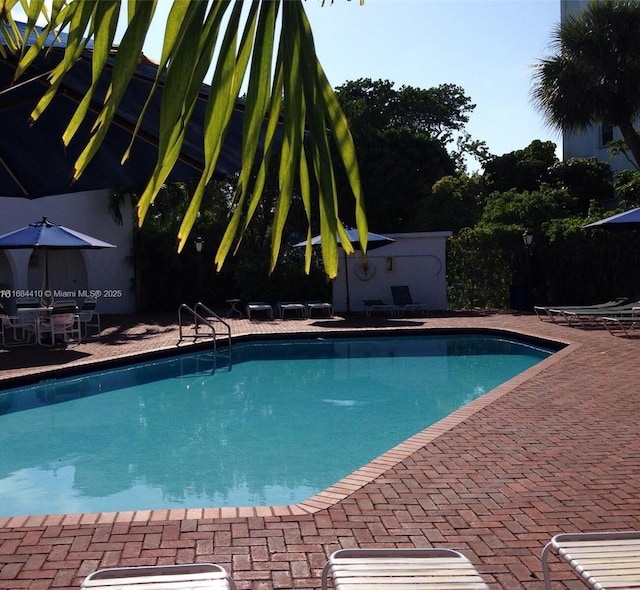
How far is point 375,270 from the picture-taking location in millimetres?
19078

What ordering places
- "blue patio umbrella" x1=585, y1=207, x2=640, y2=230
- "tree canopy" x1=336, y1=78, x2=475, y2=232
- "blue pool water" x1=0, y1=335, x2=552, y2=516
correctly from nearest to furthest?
"blue pool water" x1=0, y1=335, x2=552, y2=516, "blue patio umbrella" x1=585, y1=207, x2=640, y2=230, "tree canopy" x1=336, y1=78, x2=475, y2=232

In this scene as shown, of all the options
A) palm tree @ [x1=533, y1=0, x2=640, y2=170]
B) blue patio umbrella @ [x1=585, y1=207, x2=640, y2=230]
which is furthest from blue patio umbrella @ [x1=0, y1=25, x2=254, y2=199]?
palm tree @ [x1=533, y1=0, x2=640, y2=170]

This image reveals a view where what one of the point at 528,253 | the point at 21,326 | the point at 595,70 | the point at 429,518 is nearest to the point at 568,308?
the point at 528,253

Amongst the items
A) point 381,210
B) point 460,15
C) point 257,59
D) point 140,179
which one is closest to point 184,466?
point 140,179

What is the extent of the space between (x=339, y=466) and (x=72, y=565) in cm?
353

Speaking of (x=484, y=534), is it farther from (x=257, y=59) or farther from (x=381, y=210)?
(x=381, y=210)

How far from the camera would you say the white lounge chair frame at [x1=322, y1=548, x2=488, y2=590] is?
2.17 metres

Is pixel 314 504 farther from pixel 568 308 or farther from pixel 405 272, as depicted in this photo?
pixel 405 272

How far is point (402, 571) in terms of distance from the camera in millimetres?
2260

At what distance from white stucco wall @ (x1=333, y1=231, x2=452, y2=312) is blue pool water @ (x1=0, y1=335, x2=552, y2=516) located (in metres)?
5.28

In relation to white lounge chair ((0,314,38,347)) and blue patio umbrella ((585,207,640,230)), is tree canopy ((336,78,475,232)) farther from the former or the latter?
white lounge chair ((0,314,38,347))

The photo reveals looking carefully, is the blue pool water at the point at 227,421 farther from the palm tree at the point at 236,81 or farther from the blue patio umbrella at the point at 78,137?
the palm tree at the point at 236,81

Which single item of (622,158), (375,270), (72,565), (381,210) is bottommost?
(72,565)

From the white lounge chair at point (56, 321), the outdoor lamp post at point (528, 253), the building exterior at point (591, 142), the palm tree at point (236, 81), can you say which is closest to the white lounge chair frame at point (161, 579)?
the palm tree at point (236, 81)
